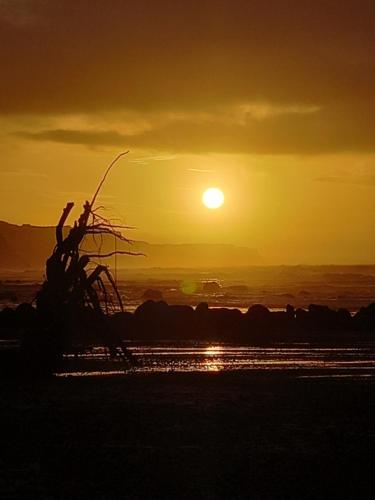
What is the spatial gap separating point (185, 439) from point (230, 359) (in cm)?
1075

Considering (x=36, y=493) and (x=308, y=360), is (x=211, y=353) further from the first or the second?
(x=36, y=493)

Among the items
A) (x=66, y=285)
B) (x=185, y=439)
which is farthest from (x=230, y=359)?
(x=185, y=439)

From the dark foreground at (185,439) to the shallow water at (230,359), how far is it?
2204mm

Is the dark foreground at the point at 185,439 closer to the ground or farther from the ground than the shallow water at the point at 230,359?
closer to the ground

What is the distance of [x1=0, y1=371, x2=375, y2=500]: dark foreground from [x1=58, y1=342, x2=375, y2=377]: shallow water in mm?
2204

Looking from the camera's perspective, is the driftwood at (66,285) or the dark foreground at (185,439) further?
the driftwood at (66,285)

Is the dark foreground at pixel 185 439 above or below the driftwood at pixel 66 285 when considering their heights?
below

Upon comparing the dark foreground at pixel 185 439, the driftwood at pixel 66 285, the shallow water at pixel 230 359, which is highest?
the driftwood at pixel 66 285

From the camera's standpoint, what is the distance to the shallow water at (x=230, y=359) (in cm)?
2059

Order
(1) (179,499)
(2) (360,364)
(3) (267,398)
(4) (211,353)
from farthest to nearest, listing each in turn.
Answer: (4) (211,353) → (2) (360,364) → (3) (267,398) → (1) (179,499)

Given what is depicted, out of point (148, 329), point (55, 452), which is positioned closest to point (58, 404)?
point (55, 452)

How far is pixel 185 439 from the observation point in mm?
12609

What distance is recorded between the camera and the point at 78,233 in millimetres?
18875

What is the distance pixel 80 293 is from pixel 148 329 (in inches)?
549
